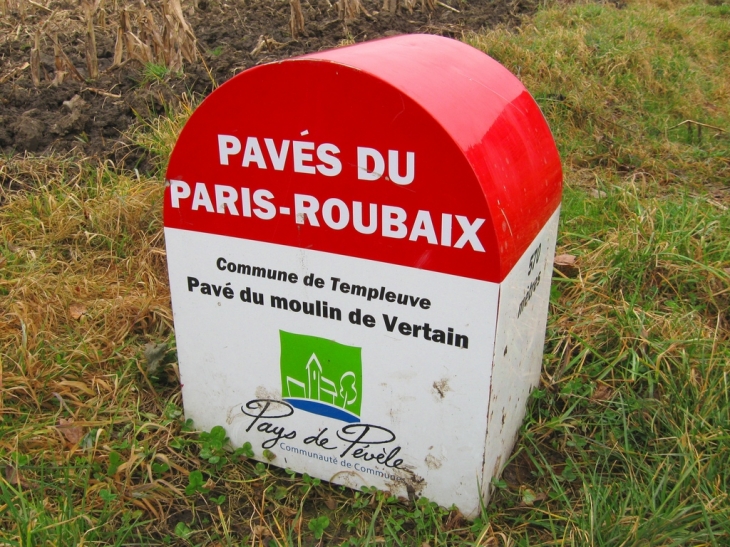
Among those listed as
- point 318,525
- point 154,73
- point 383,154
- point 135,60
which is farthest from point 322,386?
point 135,60

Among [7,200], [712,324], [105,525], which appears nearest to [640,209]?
[712,324]

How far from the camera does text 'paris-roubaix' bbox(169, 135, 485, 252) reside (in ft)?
6.11

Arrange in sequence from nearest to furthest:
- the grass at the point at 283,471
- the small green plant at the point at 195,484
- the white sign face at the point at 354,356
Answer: the white sign face at the point at 354,356
the grass at the point at 283,471
the small green plant at the point at 195,484

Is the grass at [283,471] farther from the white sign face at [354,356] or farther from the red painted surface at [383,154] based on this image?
the red painted surface at [383,154]

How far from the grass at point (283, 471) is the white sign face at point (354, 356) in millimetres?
134

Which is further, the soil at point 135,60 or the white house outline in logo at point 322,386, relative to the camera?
the soil at point 135,60

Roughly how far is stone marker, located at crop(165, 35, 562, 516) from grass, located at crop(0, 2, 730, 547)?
169mm

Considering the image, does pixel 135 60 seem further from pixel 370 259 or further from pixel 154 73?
pixel 370 259

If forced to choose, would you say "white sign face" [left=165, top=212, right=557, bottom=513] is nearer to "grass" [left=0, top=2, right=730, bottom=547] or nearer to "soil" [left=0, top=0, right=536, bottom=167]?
"grass" [left=0, top=2, right=730, bottom=547]

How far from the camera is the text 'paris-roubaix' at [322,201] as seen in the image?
1861 mm

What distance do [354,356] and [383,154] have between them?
654mm

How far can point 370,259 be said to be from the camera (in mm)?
2010

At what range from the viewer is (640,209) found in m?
3.49

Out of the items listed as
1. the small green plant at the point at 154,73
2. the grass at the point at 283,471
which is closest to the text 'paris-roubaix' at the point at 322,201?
the grass at the point at 283,471
